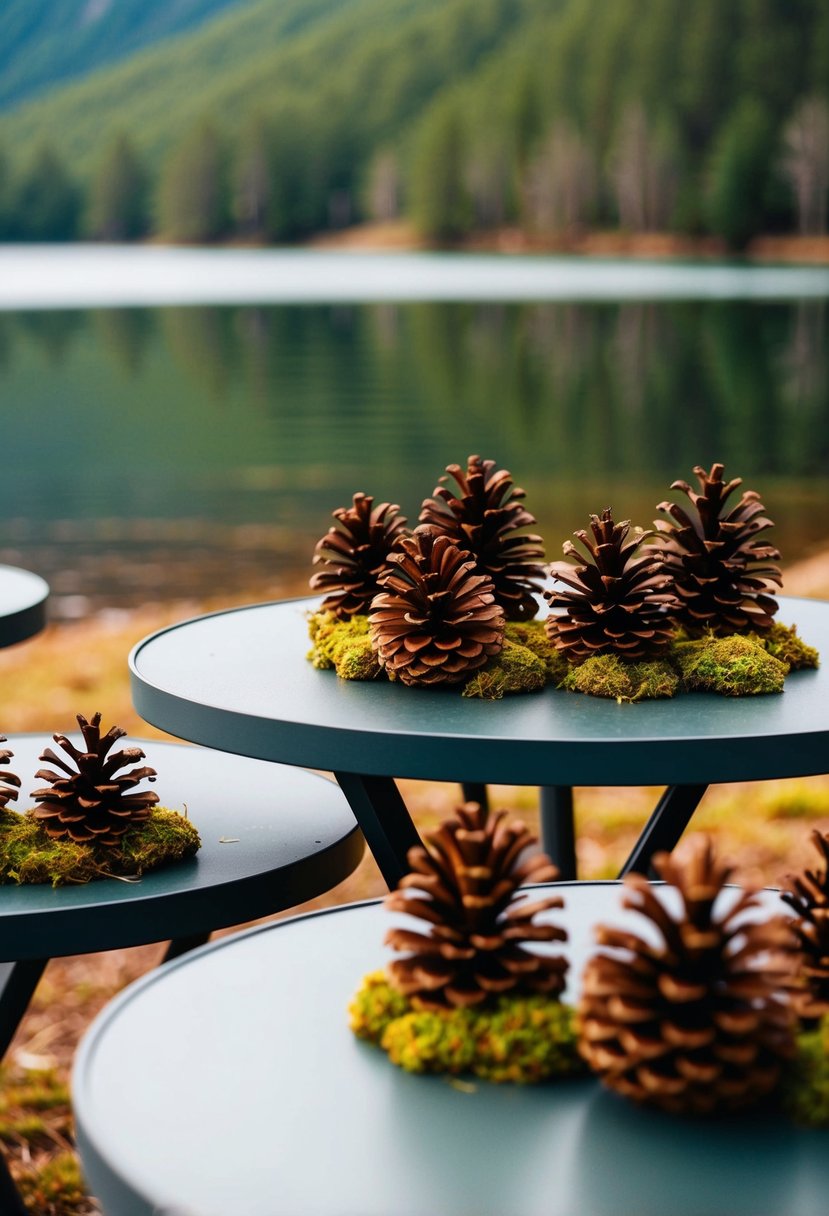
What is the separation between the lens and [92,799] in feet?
7.45

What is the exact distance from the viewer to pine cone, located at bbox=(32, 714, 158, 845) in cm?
225

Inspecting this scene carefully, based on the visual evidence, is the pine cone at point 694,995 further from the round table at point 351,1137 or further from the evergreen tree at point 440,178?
the evergreen tree at point 440,178

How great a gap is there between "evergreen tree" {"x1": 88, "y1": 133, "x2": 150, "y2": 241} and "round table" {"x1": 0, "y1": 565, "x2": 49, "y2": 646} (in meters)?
67.0

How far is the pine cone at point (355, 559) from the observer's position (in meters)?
2.61

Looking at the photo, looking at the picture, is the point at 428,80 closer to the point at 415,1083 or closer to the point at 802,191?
the point at 802,191

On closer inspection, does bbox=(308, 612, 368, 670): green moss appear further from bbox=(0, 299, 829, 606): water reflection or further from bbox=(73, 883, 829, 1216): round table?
bbox=(0, 299, 829, 606): water reflection

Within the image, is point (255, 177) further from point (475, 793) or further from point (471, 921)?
point (471, 921)

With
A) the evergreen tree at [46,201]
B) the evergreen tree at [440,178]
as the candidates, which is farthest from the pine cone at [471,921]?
the evergreen tree at [46,201]

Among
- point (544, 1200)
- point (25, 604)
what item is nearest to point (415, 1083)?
point (544, 1200)

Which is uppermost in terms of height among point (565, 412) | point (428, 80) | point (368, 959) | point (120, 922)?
point (428, 80)

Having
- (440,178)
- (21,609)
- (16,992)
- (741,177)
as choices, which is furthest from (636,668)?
(440,178)

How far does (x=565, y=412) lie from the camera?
1029 inches

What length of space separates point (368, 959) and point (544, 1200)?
0.49m

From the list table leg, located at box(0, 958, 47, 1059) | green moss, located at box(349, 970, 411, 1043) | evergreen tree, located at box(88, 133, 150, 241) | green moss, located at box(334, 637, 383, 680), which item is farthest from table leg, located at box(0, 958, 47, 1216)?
evergreen tree, located at box(88, 133, 150, 241)
